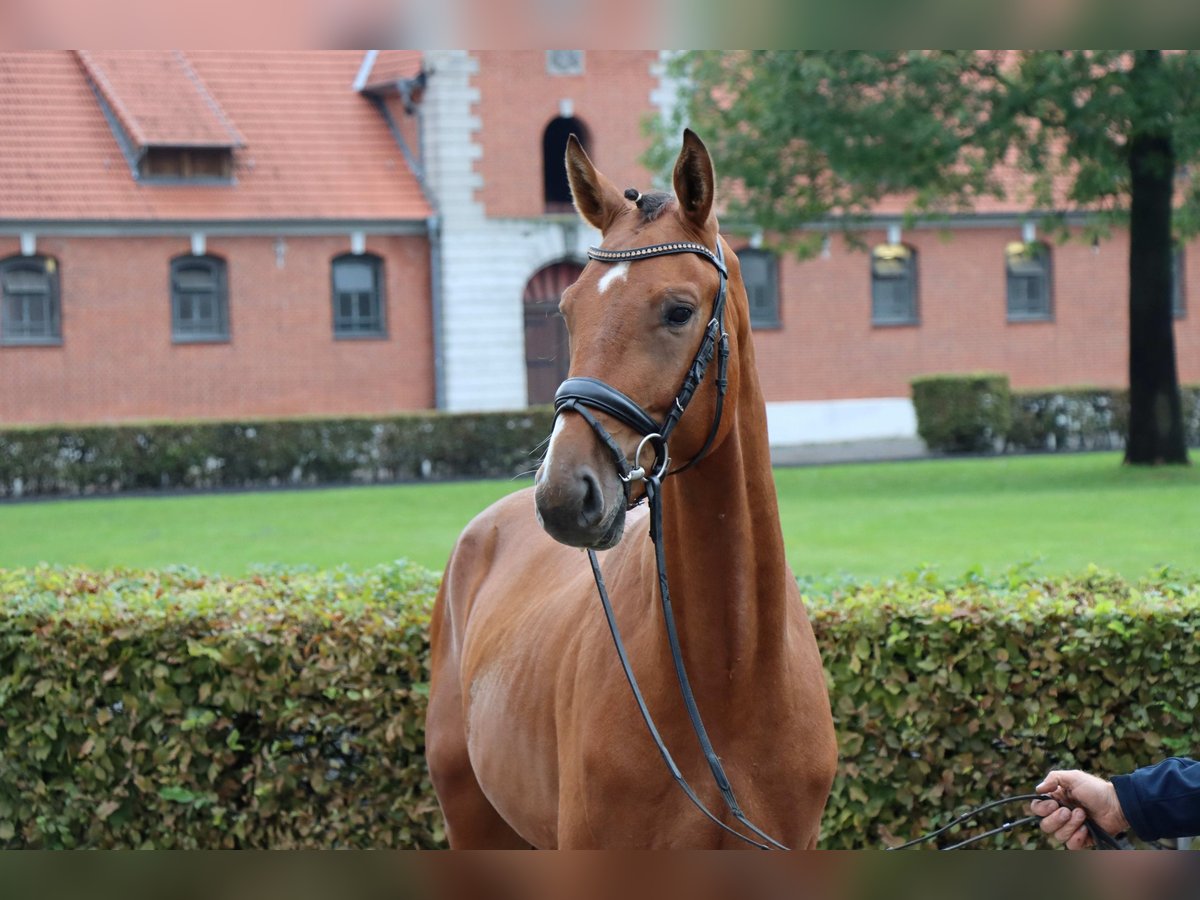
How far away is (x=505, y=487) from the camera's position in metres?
23.9

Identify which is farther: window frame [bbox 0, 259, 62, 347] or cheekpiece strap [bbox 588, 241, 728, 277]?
window frame [bbox 0, 259, 62, 347]

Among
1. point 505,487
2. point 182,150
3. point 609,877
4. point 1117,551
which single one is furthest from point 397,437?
point 609,877

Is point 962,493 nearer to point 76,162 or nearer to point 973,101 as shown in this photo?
point 973,101

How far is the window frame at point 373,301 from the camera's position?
3128cm

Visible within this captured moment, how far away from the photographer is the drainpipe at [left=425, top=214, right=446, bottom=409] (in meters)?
31.6

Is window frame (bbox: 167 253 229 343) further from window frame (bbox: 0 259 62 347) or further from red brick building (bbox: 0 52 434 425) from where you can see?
window frame (bbox: 0 259 62 347)

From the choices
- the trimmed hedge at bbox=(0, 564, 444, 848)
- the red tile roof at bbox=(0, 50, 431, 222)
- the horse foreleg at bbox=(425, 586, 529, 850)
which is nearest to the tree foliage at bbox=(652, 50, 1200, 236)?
the red tile roof at bbox=(0, 50, 431, 222)

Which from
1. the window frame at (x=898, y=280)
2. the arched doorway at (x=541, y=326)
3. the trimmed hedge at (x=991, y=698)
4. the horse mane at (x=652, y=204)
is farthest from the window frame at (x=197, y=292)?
the horse mane at (x=652, y=204)

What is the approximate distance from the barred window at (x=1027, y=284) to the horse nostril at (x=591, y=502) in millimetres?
33496

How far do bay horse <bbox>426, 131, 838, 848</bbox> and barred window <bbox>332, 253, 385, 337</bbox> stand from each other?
2838 cm

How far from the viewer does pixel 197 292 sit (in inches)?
1204

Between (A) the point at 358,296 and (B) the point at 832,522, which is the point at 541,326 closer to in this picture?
(A) the point at 358,296

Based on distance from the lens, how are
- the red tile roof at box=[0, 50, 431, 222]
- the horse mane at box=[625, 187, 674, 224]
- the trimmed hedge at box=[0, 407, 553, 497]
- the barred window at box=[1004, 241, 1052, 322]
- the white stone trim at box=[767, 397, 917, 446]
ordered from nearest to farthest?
the horse mane at box=[625, 187, 674, 224], the trimmed hedge at box=[0, 407, 553, 497], the red tile roof at box=[0, 50, 431, 222], the white stone trim at box=[767, 397, 917, 446], the barred window at box=[1004, 241, 1052, 322]

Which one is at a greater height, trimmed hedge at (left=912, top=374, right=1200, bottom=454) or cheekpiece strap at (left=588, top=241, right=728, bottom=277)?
cheekpiece strap at (left=588, top=241, right=728, bottom=277)
